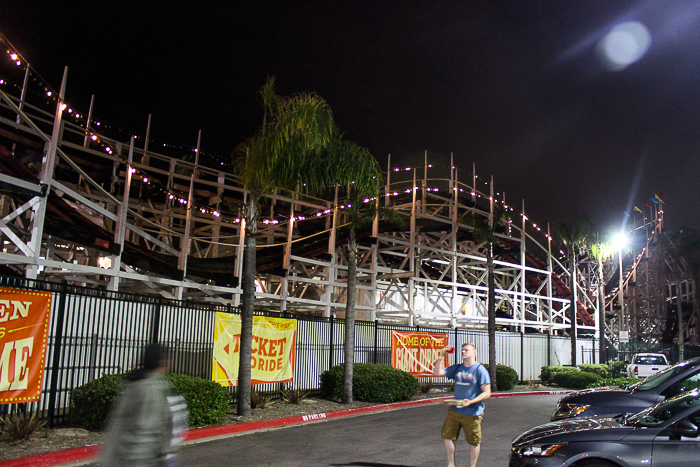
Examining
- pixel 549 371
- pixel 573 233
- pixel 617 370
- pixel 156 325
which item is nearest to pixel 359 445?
pixel 156 325

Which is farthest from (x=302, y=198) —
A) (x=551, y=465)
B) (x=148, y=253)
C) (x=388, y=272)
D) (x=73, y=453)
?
(x=551, y=465)

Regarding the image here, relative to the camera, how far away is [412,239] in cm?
2855

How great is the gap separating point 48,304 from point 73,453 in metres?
2.65

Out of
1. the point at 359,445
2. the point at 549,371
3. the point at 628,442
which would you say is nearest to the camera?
the point at 628,442

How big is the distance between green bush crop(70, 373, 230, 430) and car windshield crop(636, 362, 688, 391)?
806cm

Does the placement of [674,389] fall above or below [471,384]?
below

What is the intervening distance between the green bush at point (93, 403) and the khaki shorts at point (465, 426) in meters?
5.84

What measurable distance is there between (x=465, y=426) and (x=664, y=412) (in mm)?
2251

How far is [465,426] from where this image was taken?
7.09 meters

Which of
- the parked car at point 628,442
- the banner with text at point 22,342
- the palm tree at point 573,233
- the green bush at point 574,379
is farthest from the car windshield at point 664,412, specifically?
the palm tree at point 573,233

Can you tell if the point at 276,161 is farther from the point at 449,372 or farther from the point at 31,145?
the point at 31,145

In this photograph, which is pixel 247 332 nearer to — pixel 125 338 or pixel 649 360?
pixel 125 338

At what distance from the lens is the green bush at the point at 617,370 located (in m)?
28.7

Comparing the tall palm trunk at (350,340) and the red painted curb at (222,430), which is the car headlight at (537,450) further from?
the tall palm trunk at (350,340)
